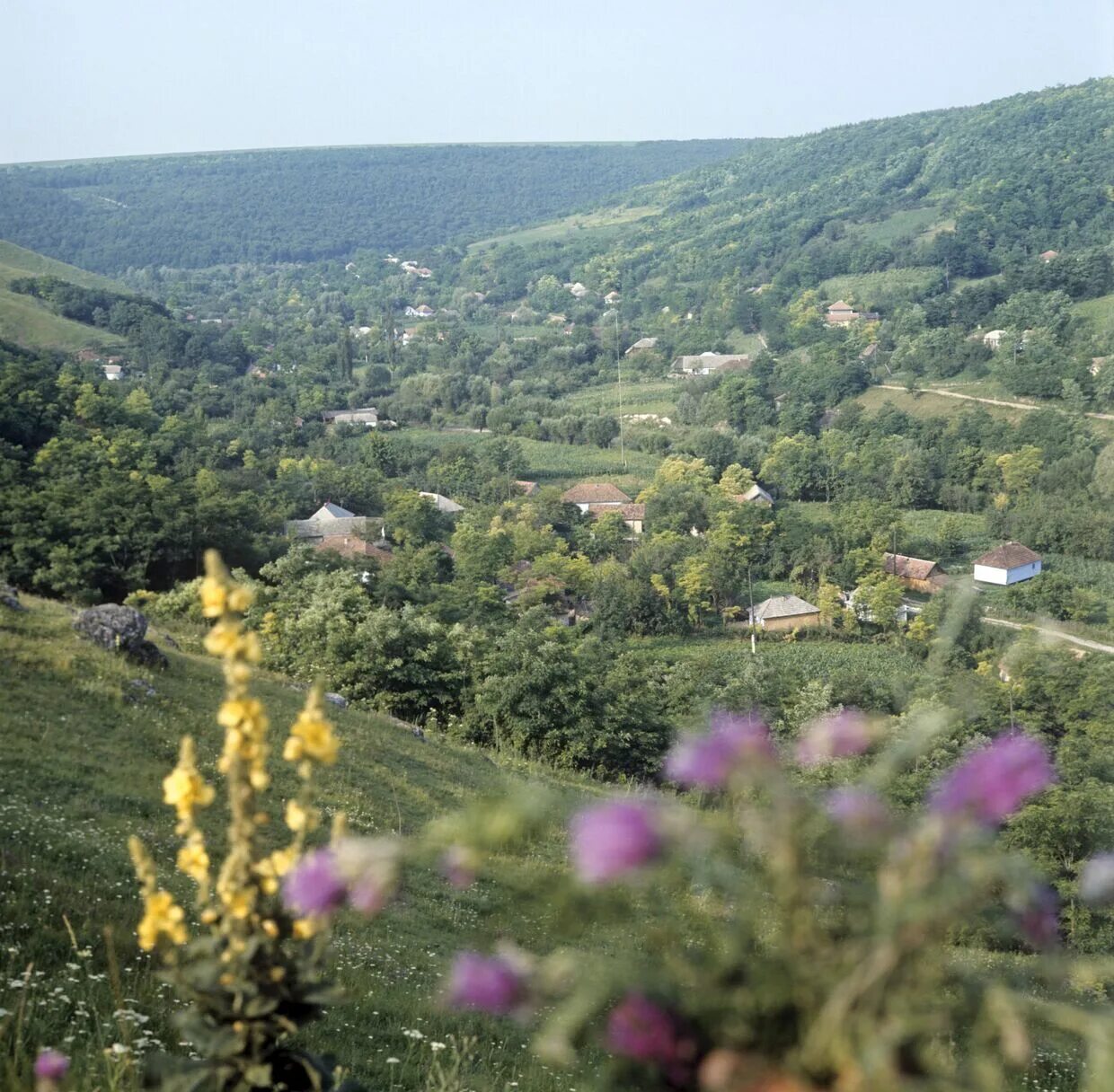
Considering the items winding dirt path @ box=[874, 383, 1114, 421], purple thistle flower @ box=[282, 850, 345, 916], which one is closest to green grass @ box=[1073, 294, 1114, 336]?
winding dirt path @ box=[874, 383, 1114, 421]

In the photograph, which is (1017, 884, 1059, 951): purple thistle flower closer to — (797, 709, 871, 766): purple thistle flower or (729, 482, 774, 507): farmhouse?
(797, 709, 871, 766): purple thistle flower

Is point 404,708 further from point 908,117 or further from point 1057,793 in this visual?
point 908,117

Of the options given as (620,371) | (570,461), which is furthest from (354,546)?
(620,371)

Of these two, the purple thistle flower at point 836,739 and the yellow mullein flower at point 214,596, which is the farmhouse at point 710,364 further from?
the purple thistle flower at point 836,739

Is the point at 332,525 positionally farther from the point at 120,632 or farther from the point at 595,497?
the point at 120,632

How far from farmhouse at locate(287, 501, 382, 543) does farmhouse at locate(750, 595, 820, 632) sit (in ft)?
47.8

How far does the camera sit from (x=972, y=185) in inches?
4348

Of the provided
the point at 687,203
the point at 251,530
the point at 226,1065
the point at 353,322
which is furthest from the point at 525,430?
the point at 687,203

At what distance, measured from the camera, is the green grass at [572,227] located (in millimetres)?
168250

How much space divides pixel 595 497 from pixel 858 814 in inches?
1982

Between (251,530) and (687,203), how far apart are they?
480ft

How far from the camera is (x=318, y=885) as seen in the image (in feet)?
4.02

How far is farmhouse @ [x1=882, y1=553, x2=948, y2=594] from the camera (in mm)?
40594

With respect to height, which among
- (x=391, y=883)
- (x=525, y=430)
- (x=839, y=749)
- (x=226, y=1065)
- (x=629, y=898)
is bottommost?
(x=525, y=430)
